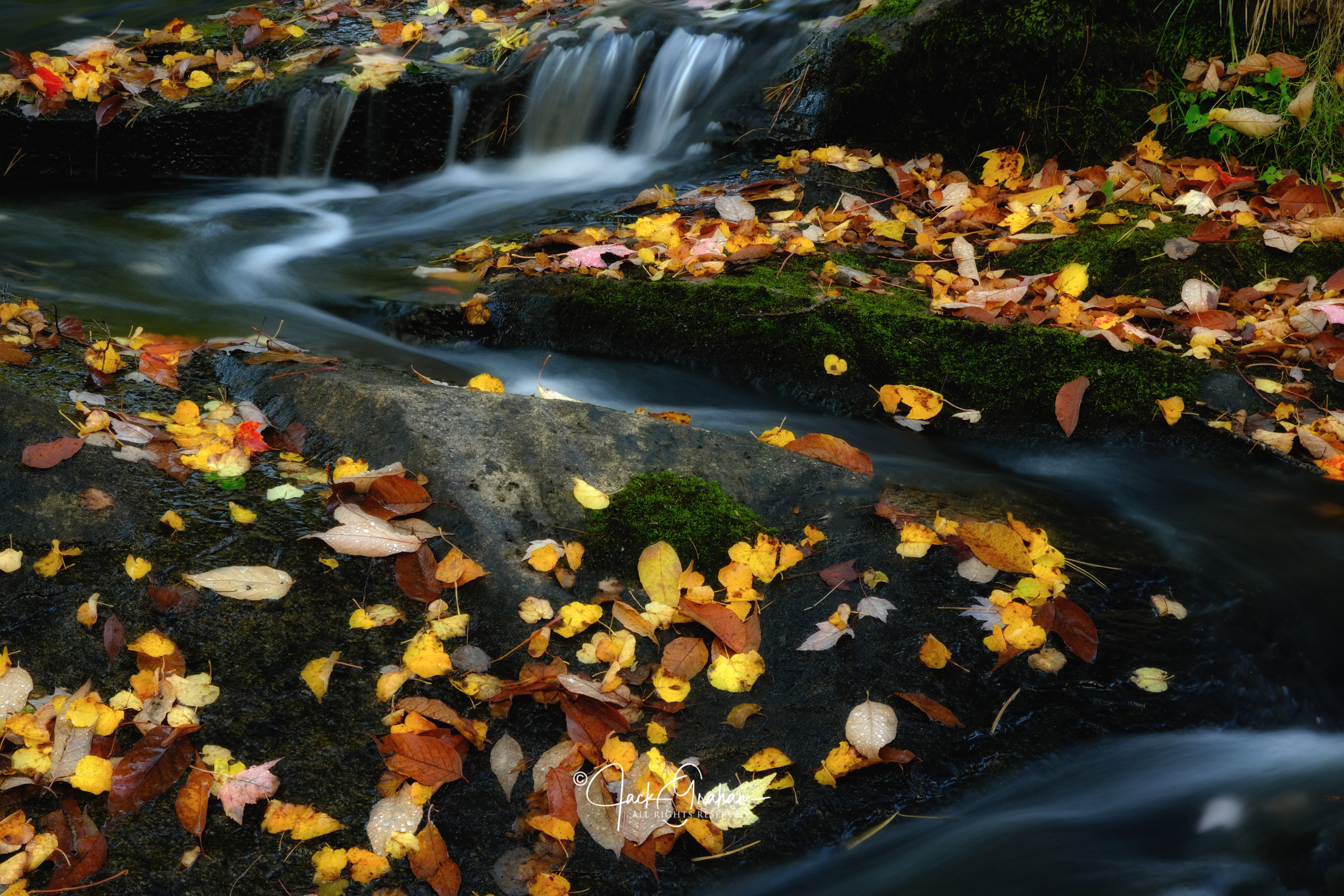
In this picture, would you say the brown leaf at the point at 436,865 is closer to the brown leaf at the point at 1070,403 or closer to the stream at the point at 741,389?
the stream at the point at 741,389

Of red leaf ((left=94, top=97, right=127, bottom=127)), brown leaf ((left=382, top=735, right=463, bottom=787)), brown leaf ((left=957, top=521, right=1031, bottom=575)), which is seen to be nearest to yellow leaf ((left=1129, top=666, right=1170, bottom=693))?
brown leaf ((left=957, top=521, right=1031, bottom=575))


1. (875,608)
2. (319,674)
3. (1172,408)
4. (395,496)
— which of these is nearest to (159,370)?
(395,496)

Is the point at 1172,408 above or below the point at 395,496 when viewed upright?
above

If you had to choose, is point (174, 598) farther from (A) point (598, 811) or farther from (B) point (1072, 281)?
(B) point (1072, 281)

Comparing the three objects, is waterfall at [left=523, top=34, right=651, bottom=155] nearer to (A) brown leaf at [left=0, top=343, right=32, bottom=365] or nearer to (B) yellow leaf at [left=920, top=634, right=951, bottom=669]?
(A) brown leaf at [left=0, top=343, right=32, bottom=365]

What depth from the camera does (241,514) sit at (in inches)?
93.6

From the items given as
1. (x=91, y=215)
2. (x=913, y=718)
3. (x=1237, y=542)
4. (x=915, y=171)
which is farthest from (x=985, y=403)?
(x=91, y=215)

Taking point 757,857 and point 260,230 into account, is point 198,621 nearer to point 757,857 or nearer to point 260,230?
point 757,857

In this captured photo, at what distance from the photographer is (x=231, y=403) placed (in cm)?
297

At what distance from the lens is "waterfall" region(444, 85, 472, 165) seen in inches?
255

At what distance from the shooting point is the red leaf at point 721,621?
7.07ft

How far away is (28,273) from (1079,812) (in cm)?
509

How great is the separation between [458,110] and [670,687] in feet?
18.3

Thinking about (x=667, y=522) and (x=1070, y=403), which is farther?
(x=1070, y=403)
